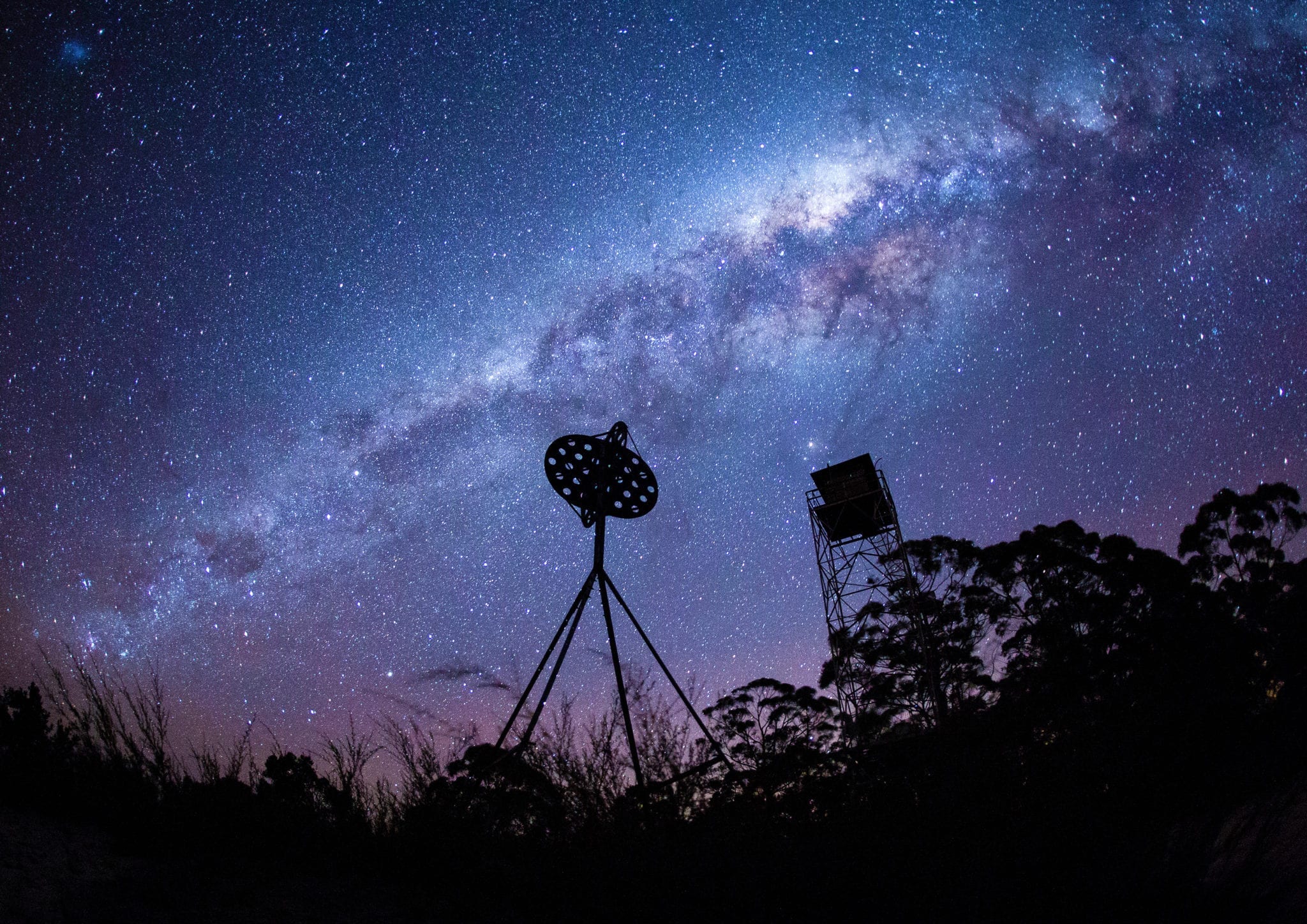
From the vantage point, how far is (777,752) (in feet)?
17.3

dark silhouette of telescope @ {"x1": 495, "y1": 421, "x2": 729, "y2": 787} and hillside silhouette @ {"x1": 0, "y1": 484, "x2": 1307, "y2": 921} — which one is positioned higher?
dark silhouette of telescope @ {"x1": 495, "y1": 421, "x2": 729, "y2": 787}

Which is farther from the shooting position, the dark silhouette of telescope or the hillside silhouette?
the dark silhouette of telescope

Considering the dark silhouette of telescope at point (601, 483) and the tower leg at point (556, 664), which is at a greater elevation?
the dark silhouette of telescope at point (601, 483)

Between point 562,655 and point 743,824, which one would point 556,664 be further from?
point 743,824

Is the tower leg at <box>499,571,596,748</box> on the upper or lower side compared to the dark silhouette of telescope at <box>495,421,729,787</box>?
lower

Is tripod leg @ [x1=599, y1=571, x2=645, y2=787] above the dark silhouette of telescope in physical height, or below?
below

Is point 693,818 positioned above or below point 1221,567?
below

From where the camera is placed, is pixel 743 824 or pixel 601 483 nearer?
pixel 743 824

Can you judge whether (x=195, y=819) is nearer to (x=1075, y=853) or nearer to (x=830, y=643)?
(x=1075, y=853)

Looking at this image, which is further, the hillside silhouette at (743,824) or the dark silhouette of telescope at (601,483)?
the dark silhouette of telescope at (601,483)

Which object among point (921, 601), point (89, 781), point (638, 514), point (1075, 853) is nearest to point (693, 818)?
point (1075, 853)

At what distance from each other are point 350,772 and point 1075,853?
514cm

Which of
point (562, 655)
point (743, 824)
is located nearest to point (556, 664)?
point (562, 655)

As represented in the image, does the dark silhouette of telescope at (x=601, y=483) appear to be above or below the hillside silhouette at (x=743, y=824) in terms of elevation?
above
